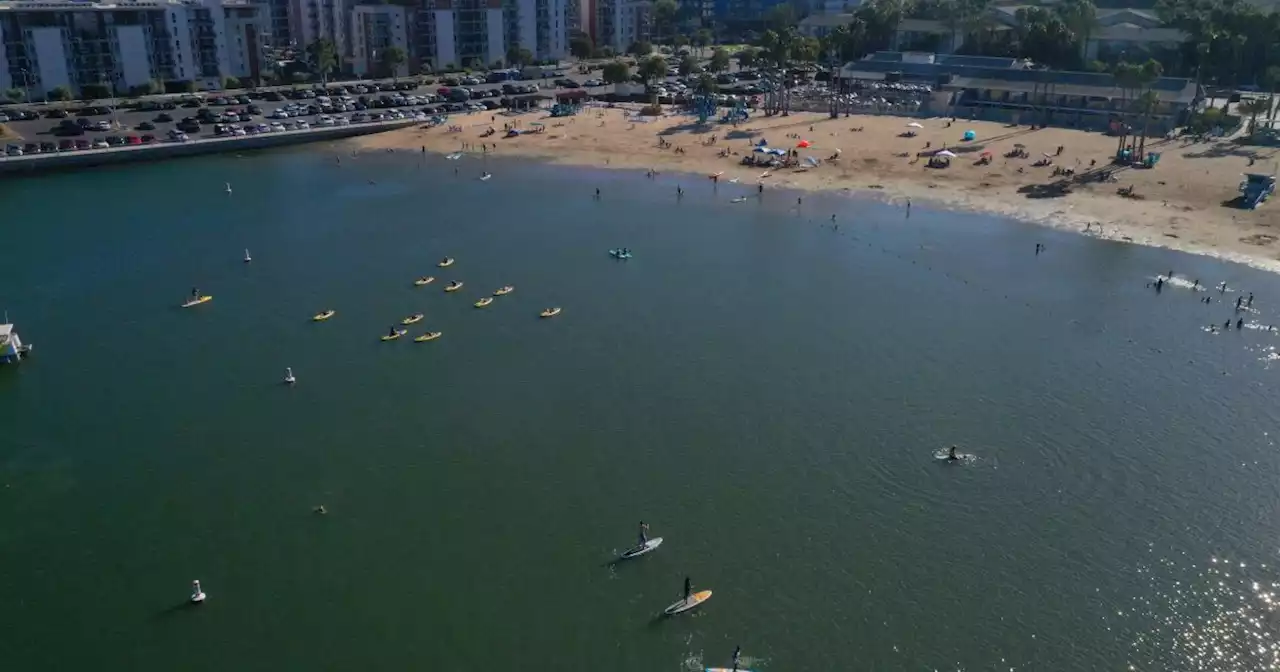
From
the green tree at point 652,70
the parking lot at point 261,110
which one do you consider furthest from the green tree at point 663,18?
the green tree at point 652,70

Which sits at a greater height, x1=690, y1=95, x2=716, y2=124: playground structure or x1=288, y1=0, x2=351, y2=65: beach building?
x1=288, y1=0, x2=351, y2=65: beach building

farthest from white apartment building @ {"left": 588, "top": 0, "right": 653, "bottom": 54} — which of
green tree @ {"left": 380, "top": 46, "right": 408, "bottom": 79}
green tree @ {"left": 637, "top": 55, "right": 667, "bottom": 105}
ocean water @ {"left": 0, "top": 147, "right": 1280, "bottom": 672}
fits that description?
ocean water @ {"left": 0, "top": 147, "right": 1280, "bottom": 672}

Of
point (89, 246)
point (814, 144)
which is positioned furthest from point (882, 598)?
point (814, 144)

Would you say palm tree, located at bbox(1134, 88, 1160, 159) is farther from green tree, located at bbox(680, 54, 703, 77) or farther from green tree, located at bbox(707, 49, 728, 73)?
green tree, located at bbox(680, 54, 703, 77)

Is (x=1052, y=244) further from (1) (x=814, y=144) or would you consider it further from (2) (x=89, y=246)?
(2) (x=89, y=246)

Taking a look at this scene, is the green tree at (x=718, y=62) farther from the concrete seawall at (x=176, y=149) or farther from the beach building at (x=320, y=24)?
the beach building at (x=320, y=24)

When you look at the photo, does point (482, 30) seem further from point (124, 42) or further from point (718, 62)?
point (124, 42)
